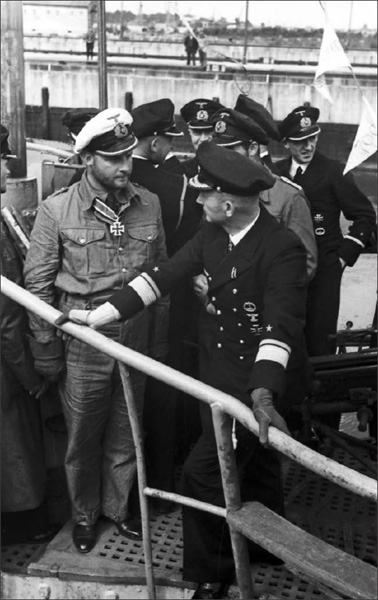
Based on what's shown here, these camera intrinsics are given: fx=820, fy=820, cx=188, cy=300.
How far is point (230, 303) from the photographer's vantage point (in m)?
3.20

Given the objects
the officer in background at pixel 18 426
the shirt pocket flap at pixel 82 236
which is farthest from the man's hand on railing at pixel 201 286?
the officer in background at pixel 18 426

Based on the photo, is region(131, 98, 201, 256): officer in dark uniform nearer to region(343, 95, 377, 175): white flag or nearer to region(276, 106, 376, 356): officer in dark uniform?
region(276, 106, 376, 356): officer in dark uniform

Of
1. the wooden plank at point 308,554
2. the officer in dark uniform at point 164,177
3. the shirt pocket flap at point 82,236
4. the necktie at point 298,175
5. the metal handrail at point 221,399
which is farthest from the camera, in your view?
the necktie at point 298,175

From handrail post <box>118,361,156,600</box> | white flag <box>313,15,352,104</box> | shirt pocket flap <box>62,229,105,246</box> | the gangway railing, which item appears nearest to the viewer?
the gangway railing

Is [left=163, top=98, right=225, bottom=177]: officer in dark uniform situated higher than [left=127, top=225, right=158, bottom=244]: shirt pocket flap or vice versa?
[left=163, top=98, right=225, bottom=177]: officer in dark uniform

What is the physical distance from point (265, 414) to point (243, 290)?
918 mm

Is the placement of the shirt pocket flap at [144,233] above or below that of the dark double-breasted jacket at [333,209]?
above

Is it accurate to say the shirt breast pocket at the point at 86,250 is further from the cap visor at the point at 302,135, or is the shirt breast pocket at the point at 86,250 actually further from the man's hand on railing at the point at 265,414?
the cap visor at the point at 302,135

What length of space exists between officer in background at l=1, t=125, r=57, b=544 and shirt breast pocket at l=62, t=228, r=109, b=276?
0.86 feet

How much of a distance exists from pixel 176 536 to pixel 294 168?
2.33 meters

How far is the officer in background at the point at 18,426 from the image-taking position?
11.4 feet

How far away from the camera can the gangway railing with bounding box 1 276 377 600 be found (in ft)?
6.73

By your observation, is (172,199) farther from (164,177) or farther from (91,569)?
(91,569)

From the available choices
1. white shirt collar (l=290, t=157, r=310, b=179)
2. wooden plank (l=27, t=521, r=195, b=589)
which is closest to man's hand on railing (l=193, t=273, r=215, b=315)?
wooden plank (l=27, t=521, r=195, b=589)
